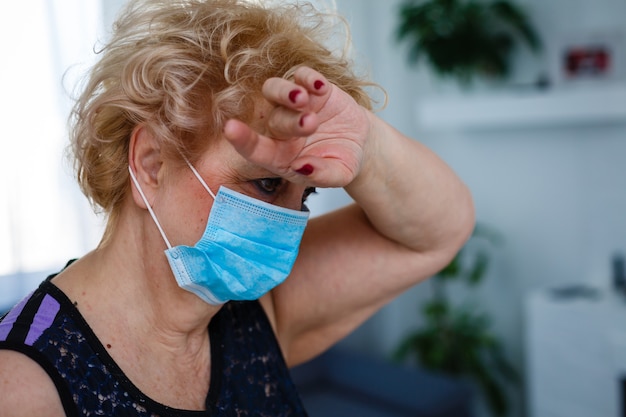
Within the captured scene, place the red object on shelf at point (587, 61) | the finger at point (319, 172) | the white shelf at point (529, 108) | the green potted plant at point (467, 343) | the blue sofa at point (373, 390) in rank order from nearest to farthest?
the finger at point (319, 172) → the blue sofa at point (373, 390) → the white shelf at point (529, 108) → the red object on shelf at point (587, 61) → the green potted plant at point (467, 343)

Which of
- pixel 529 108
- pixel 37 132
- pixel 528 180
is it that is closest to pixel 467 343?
pixel 528 180

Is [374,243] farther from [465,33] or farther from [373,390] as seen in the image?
[465,33]

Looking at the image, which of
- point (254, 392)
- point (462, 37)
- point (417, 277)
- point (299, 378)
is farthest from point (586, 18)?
point (254, 392)

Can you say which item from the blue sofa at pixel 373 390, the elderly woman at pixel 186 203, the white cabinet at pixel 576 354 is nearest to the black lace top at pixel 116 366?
the elderly woman at pixel 186 203

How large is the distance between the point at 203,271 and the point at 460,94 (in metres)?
3.49

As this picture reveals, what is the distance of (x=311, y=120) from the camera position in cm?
83

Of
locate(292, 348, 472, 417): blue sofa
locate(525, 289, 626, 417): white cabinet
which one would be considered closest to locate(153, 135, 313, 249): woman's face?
locate(292, 348, 472, 417): blue sofa

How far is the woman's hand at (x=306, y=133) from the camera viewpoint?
829 millimetres

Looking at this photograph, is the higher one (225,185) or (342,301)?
(225,185)

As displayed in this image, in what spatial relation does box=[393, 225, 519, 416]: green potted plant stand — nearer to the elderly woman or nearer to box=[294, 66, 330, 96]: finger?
the elderly woman

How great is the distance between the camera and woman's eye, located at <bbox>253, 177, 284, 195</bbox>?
106cm

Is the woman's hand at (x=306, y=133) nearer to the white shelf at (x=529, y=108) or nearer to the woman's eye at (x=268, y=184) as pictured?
the woman's eye at (x=268, y=184)

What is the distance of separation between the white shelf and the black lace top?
9.42 ft

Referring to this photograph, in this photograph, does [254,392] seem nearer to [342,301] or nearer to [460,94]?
[342,301]
